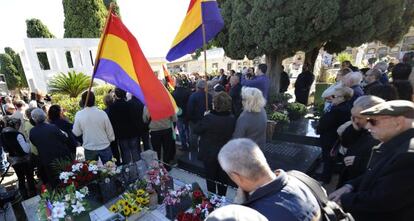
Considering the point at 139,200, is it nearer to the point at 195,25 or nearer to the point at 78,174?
the point at 78,174

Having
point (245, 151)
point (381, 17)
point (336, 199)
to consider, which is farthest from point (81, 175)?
point (381, 17)

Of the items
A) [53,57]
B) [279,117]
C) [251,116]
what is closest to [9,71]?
[53,57]

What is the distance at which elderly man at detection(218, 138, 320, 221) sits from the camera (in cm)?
124

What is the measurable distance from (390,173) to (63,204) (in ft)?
9.66

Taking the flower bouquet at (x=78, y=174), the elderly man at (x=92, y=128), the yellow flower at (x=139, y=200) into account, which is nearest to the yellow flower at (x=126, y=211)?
the yellow flower at (x=139, y=200)

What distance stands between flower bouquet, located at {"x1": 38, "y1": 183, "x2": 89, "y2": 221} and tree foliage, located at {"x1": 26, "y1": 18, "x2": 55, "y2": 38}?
22.8 m

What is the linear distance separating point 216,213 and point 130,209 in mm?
2076

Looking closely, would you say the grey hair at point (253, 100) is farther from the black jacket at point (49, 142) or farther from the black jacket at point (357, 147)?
the black jacket at point (49, 142)

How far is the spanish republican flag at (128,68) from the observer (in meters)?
3.02

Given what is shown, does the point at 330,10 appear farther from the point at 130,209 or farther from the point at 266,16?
the point at 130,209

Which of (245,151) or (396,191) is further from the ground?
(245,151)

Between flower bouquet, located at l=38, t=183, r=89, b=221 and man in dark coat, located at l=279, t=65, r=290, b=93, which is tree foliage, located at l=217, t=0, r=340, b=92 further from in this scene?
flower bouquet, located at l=38, t=183, r=89, b=221

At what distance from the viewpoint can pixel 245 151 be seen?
147 centimetres

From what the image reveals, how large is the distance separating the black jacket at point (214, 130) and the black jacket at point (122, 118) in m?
1.67
